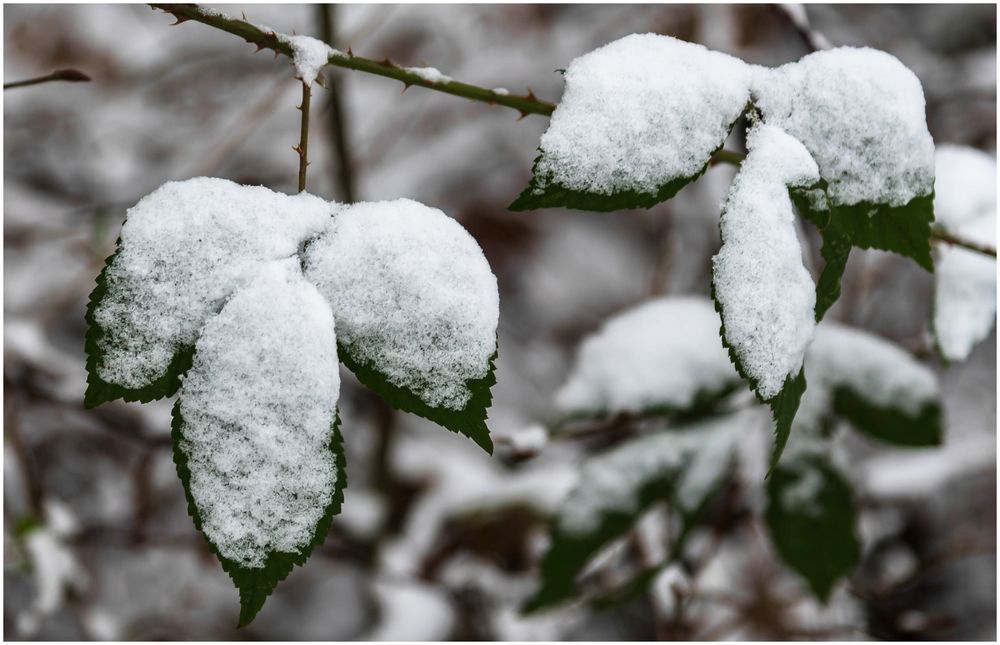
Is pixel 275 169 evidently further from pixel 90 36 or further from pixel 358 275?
pixel 358 275

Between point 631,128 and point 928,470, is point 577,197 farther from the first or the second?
point 928,470

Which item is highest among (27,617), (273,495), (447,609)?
(273,495)

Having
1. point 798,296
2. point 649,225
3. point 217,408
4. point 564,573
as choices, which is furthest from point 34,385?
point 649,225

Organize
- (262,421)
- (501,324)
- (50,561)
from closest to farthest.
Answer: (262,421) → (50,561) → (501,324)

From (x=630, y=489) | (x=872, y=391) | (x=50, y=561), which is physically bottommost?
(x=50, y=561)

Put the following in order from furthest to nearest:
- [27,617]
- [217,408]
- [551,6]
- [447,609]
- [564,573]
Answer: [551,6] → [447,609] → [27,617] → [564,573] → [217,408]

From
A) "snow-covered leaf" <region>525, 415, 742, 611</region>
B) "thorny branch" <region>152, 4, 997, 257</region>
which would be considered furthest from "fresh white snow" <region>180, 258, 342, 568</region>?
"snow-covered leaf" <region>525, 415, 742, 611</region>

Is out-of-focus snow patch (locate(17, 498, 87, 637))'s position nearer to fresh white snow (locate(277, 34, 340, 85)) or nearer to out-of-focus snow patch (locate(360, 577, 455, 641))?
out-of-focus snow patch (locate(360, 577, 455, 641))

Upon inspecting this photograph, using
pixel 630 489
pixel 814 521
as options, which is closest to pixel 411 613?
pixel 630 489
